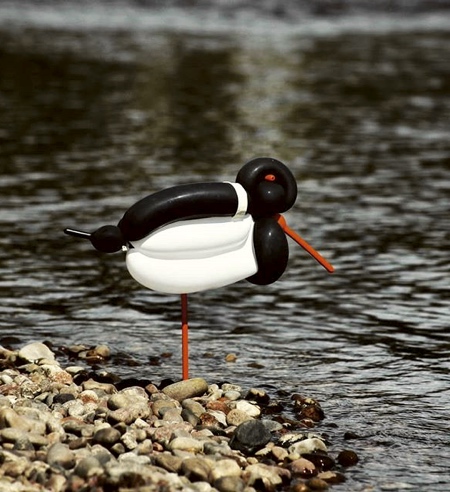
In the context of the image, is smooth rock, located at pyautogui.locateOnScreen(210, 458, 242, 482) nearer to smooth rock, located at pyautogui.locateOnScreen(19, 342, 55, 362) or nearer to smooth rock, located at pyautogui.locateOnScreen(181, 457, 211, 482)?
smooth rock, located at pyautogui.locateOnScreen(181, 457, 211, 482)

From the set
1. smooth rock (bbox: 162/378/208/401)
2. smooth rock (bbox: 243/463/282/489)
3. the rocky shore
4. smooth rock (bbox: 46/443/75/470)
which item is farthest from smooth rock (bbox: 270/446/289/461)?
smooth rock (bbox: 46/443/75/470)

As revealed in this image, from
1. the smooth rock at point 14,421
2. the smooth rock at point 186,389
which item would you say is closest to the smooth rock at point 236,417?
the smooth rock at point 186,389

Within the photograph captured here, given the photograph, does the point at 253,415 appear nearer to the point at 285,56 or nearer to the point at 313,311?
the point at 313,311

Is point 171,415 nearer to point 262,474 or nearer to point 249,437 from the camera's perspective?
point 249,437

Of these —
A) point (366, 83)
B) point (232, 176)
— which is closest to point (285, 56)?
point (366, 83)

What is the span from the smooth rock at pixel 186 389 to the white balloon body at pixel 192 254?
0.57 metres

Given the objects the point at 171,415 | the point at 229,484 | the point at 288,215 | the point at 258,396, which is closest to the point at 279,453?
the point at 229,484

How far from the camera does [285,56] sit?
102ft

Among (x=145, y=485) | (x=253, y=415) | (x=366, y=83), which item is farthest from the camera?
(x=366, y=83)

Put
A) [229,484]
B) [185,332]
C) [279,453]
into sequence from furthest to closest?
[185,332]
[279,453]
[229,484]

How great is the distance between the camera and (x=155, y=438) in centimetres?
702

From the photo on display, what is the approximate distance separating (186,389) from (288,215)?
6.51 meters

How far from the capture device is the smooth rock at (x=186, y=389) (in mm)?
7781

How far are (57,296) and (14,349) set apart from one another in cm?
162
